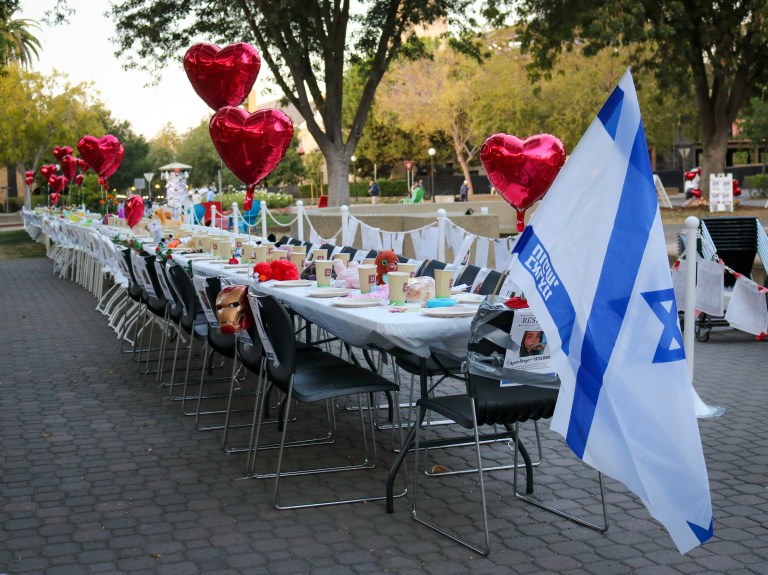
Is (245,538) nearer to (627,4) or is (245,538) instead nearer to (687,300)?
(687,300)

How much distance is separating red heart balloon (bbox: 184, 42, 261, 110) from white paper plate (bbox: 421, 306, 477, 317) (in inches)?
251

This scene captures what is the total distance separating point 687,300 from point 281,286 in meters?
2.95

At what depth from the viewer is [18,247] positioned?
30.7 meters

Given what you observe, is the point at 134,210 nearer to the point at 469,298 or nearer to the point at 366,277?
the point at 366,277

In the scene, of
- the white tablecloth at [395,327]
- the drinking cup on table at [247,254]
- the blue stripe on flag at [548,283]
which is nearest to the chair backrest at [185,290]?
the white tablecloth at [395,327]

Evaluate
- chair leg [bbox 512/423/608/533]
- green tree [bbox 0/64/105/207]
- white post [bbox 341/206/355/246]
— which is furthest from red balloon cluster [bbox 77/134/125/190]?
green tree [bbox 0/64/105/207]

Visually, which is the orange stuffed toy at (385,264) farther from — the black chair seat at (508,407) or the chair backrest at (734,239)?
the chair backrest at (734,239)

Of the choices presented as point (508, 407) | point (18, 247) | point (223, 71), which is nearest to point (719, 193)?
point (223, 71)

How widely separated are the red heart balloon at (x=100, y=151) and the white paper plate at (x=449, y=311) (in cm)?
1348

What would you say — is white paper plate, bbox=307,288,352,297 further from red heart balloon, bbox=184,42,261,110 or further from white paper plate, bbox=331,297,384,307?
red heart balloon, bbox=184,42,261,110

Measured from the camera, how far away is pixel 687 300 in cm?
716

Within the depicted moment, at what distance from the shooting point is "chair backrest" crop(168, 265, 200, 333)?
281 inches

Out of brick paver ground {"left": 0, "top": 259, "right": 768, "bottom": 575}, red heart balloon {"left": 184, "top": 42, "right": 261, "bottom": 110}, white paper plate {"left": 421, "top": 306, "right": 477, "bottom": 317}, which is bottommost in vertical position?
brick paver ground {"left": 0, "top": 259, "right": 768, "bottom": 575}

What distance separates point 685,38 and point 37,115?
106 ft
